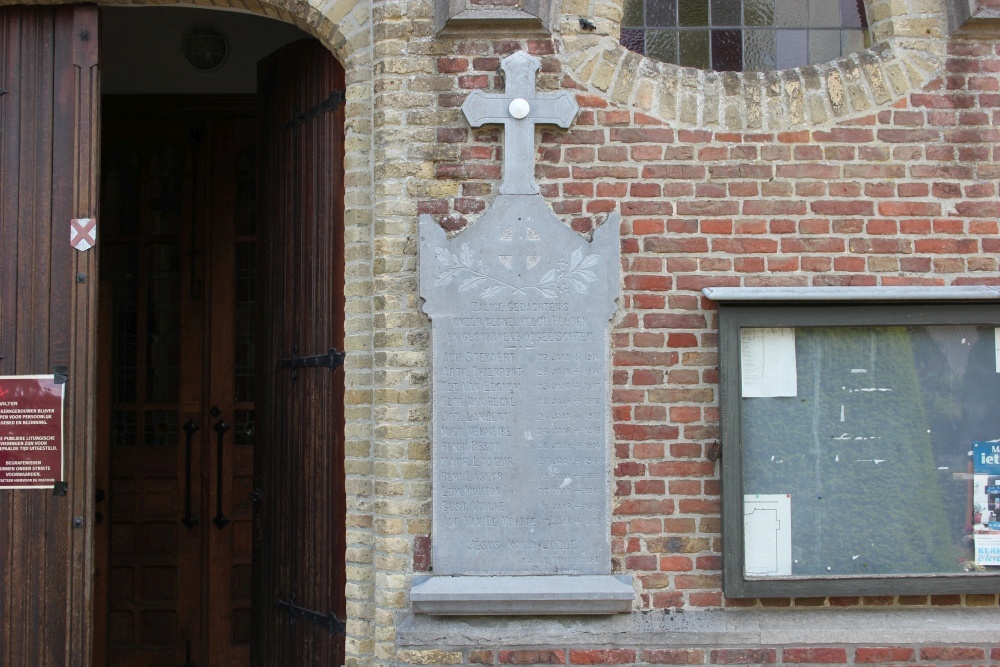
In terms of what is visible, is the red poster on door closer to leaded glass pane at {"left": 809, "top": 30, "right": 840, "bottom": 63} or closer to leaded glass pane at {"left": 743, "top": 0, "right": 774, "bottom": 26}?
leaded glass pane at {"left": 743, "top": 0, "right": 774, "bottom": 26}

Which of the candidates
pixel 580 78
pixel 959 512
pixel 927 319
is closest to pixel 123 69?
pixel 580 78

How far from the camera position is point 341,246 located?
438 cm

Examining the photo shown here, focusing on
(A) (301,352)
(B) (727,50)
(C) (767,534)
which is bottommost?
(C) (767,534)

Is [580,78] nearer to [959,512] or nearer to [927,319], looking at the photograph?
[927,319]

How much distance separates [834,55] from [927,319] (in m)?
1.27

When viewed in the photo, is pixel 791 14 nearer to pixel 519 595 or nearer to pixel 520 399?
pixel 520 399

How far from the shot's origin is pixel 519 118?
4.07m

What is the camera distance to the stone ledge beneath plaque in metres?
3.87

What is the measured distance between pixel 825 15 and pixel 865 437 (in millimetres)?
1883

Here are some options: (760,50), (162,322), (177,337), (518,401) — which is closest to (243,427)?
(177,337)

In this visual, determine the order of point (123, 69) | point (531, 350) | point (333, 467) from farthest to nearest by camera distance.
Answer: point (123, 69) < point (333, 467) < point (531, 350)

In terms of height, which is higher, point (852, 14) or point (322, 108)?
point (852, 14)

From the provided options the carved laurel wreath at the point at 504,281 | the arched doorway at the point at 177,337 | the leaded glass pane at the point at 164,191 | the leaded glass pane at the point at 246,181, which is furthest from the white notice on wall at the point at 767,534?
the leaded glass pane at the point at 164,191

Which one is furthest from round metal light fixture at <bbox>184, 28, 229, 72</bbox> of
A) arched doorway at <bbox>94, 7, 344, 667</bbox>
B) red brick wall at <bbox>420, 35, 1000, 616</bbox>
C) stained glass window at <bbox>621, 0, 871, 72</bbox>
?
stained glass window at <bbox>621, 0, 871, 72</bbox>
